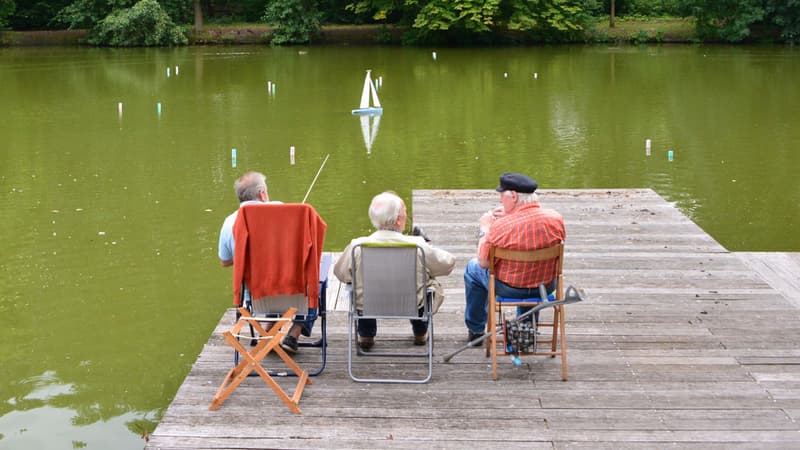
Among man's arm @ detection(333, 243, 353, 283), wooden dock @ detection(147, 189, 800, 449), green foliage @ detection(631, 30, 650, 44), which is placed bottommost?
wooden dock @ detection(147, 189, 800, 449)

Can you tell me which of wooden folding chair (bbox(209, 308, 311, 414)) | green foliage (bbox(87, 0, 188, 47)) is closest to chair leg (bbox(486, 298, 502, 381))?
wooden folding chair (bbox(209, 308, 311, 414))

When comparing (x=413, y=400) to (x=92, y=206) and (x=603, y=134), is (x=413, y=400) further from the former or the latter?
(x=603, y=134)

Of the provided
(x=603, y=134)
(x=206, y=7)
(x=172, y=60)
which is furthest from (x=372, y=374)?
(x=206, y=7)

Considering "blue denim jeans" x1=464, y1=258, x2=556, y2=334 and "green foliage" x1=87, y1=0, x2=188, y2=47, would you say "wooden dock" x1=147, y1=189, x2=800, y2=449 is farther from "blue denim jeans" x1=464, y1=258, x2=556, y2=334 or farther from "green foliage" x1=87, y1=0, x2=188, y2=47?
"green foliage" x1=87, y1=0, x2=188, y2=47

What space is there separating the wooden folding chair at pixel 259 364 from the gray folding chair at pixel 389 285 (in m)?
0.30

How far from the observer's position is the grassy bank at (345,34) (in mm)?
38781

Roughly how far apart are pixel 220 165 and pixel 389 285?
9.18 m

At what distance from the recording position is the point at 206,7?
46.4m

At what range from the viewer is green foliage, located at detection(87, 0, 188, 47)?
3900 centimetres

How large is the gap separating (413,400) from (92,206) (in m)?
7.32

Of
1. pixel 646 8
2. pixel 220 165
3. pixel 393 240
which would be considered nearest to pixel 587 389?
pixel 393 240

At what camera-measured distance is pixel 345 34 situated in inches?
1635

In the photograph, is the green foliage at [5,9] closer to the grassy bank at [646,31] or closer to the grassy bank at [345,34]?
the grassy bank at [345,34]

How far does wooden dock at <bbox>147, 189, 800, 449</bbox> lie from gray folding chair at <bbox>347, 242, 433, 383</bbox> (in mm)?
319
